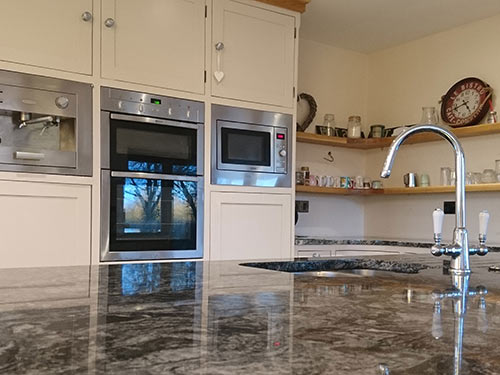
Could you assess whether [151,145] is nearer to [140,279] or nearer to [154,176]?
[154,176]

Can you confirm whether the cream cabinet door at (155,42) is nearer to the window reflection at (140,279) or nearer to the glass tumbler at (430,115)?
the window reflection at (140,279)

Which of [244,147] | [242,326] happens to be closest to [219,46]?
[244,147]

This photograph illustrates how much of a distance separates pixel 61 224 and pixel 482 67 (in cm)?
311

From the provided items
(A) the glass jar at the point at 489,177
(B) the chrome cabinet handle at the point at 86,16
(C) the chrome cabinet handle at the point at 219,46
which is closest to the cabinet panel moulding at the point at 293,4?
(C) the chrome cabinet handle at the point at 219,46

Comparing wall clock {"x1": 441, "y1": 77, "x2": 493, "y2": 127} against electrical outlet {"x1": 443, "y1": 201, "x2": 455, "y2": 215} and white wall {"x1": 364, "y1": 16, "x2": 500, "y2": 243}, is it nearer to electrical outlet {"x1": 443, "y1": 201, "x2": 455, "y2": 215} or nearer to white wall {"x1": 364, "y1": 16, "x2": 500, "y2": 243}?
white wall {"x1": 364, "y1": 16, "x2": 500, "y2": 243}

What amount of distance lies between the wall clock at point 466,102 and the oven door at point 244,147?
1.48 meters

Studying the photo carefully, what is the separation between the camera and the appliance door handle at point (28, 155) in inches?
97.9

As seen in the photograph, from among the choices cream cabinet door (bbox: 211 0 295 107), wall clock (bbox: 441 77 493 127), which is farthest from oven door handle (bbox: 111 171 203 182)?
wall clock (bbox: 441 77 493 127)

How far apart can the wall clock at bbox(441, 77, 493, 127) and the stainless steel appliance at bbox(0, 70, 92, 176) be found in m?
2.65

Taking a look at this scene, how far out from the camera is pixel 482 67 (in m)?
3.83

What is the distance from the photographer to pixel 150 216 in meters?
2.89

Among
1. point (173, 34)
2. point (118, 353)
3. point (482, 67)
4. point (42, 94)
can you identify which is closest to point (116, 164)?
point (42, 94)

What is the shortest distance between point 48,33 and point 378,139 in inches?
108

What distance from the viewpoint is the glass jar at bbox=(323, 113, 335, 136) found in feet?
14.2
